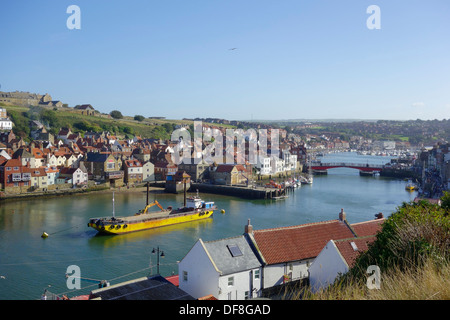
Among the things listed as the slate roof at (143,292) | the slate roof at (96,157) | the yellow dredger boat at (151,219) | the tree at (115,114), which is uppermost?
the tree at (115,114)

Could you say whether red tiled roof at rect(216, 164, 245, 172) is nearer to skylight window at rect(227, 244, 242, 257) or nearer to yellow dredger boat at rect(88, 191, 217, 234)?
yellow dredger boat at rect(88, 191, 217, 234)

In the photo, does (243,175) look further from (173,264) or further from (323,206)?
(173,264)

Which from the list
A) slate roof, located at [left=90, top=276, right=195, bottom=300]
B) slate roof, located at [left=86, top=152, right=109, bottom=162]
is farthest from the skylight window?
slate roof, located at [left=86, top=152, right=109, bottom=162]

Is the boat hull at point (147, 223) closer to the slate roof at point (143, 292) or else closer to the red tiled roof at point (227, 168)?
the slate roof at point (143, 292)

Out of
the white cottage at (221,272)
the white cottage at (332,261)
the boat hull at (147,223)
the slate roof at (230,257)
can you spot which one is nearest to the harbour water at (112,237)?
the boat hull at (147,223)
